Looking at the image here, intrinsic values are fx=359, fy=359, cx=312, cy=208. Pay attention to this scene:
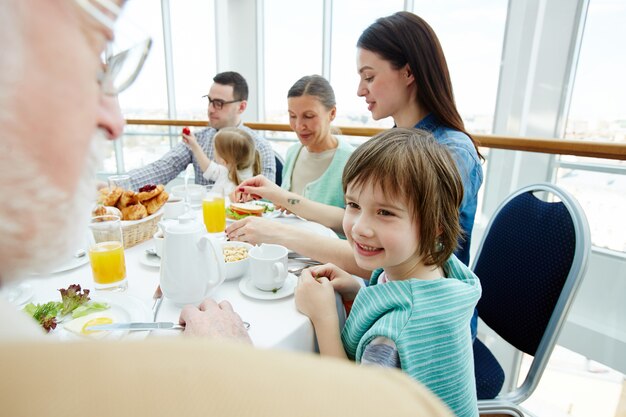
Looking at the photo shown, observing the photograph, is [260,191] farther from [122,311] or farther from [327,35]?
[327,35]

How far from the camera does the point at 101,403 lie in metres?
0.15

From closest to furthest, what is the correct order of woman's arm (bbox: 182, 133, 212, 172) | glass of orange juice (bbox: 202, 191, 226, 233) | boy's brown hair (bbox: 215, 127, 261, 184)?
glass of orange juice (bbox: 202, 191, 226, 233)
boy's brown hair (bbox: 215, 127, 261, 184)
woman's arm (bbox: 182, 133, 212, 172)

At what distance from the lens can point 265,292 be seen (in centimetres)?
89

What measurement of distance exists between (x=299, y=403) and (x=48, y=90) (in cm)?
26

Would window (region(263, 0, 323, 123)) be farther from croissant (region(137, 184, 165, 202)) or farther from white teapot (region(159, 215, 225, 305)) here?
white teapot (region(159, 215, 225, 305))

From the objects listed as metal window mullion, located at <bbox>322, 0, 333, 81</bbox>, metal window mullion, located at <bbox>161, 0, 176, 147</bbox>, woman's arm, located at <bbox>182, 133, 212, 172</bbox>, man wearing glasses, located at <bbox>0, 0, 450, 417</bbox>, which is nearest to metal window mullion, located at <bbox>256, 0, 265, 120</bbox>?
metal window mullion, located at <bbox>322, 0, 333, 81</bbox>

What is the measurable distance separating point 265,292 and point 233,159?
5.50ft

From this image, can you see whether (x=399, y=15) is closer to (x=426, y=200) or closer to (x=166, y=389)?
(x=426, y=200)

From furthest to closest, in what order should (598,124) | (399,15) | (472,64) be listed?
(472,64)
(598,124)
(399,15)

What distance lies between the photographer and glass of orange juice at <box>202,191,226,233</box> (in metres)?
1.36

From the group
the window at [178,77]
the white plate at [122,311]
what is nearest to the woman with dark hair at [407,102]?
the white plate at [122,311]

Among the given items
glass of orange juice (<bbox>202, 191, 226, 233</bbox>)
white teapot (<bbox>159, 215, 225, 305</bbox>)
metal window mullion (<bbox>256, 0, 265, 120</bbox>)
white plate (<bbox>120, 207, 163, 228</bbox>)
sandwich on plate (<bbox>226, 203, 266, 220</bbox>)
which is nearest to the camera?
white teapot (<bbox>159, 215, 225, 305</bbox>)

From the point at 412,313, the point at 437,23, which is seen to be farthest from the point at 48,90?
the point at 437,23

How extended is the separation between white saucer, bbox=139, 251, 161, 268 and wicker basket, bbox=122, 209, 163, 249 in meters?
0.09
